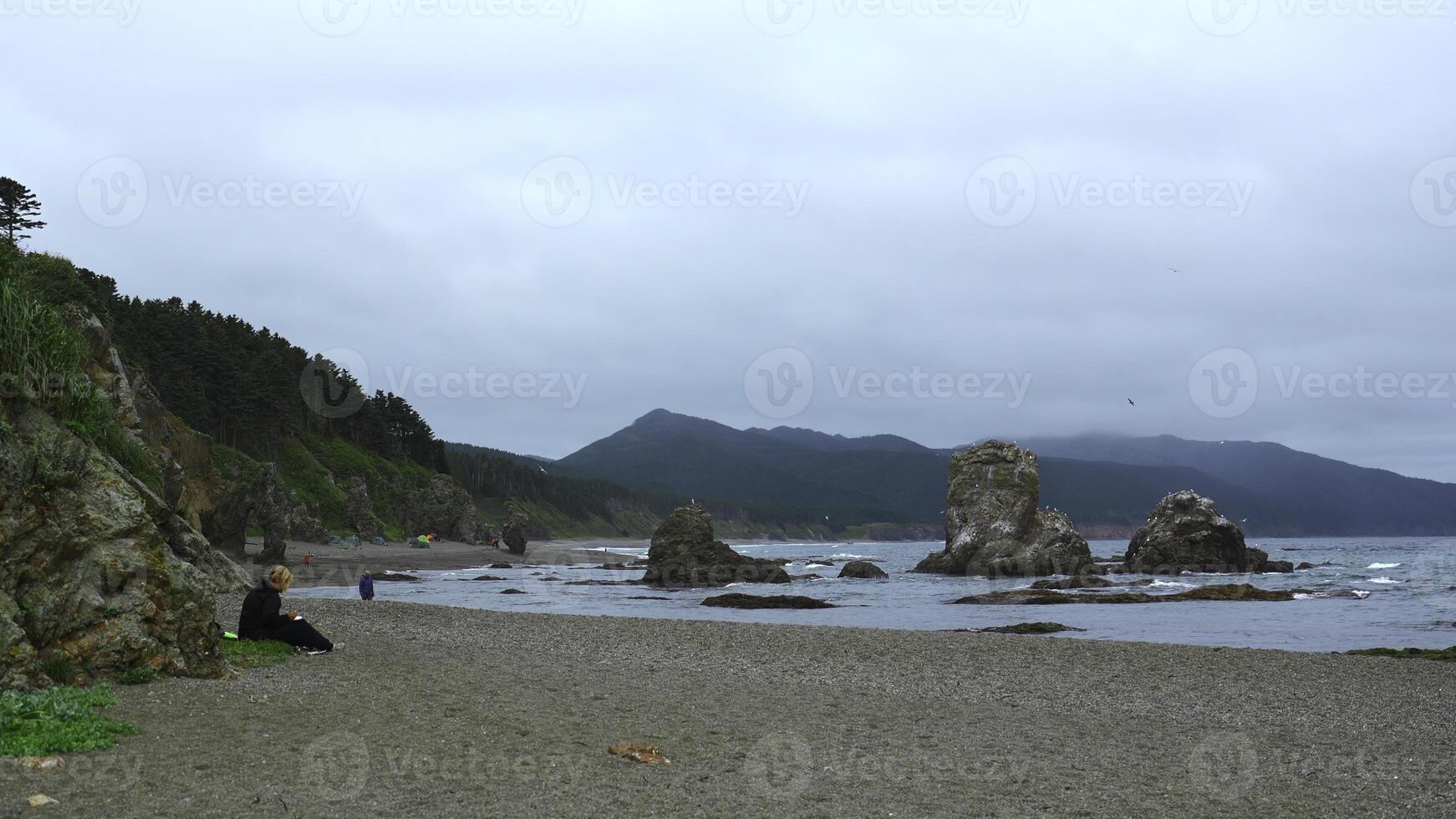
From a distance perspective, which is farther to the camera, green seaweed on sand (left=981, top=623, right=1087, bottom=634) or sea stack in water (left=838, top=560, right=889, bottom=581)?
sea stack in water (left=838, top=560, right=889, bottom=581)

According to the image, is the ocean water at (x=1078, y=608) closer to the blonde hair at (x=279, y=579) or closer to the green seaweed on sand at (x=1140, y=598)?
the green seaweed on sand at (x=1140, y=598)

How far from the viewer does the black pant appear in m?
19.3

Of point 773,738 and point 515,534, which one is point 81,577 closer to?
point 773,738

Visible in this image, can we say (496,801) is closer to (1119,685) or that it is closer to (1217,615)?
(1119,685)

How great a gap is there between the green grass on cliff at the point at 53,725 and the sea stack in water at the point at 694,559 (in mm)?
57884

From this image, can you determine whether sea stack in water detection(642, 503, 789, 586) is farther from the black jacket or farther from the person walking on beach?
the black jacket

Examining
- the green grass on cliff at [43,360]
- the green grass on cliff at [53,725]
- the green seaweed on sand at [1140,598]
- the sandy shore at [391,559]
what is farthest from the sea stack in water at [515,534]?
the green grass on cliff at [53,725]

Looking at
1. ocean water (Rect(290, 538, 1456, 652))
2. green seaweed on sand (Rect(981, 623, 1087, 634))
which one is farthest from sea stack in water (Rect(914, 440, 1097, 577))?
green seaweed on sand (Rect(981, 623, 1087, 634))

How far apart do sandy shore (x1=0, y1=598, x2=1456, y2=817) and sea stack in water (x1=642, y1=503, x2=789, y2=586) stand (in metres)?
47.1

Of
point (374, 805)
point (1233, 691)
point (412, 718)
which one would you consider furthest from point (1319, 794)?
point (412, 718)

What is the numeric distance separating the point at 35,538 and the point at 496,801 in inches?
340

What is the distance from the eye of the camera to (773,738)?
1354 cm

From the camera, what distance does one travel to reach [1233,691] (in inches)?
748

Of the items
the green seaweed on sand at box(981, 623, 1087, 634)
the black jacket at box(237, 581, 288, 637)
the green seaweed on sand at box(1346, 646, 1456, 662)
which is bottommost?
the green seaweed on sand at box(981, 623, 1087, 634)
